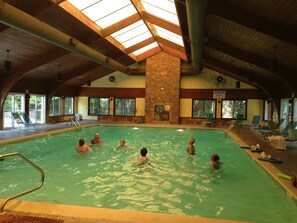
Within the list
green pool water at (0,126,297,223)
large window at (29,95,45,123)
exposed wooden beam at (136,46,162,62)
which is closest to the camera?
green pool water at (0,126,297,223)

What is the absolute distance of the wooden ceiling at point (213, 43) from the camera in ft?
21.5

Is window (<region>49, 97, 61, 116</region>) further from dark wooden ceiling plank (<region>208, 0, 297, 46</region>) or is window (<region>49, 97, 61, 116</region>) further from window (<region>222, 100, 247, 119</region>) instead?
dark wooden ceiling plank (<region>208, 0, 297, 46</region>)

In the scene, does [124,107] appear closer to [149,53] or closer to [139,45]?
[149,53]

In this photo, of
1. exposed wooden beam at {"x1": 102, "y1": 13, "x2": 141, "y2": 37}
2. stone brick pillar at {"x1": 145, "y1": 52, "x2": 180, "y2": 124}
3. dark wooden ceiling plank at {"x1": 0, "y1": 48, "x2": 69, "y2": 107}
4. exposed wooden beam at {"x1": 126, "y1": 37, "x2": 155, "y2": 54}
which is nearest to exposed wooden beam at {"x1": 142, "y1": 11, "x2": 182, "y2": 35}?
exposed wooden beam at {"x1": 102, "y1": 13, "x2": 141, "y2": 37}

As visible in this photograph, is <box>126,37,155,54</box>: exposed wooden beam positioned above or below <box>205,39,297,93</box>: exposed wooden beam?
above

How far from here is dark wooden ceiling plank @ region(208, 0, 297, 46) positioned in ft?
21.6

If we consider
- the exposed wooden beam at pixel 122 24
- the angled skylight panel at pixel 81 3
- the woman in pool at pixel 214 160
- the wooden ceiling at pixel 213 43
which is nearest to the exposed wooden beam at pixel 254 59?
the wooden ceiling at pixel 213 43

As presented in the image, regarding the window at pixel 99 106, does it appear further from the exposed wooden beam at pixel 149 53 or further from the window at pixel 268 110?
the window at pixel 268 110

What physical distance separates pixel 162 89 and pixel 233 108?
192 inches

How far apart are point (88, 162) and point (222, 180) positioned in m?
3.52

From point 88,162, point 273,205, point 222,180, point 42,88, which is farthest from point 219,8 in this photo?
point 42,88

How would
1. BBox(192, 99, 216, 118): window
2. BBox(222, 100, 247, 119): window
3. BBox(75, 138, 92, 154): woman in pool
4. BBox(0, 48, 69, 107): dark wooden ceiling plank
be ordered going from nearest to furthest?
BBox(75, 138, 92, 154): woman in pool, BBox(0, 48, 69, 107): dark wooden ceiling plank, BBox(222, 100, 247, 119): window, BBox(192, 99, 216, 118): window

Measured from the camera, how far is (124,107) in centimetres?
1948

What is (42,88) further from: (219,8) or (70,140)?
(219,8)
